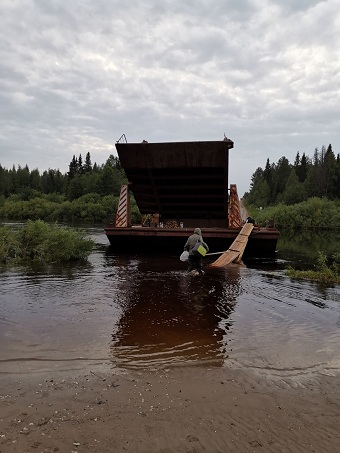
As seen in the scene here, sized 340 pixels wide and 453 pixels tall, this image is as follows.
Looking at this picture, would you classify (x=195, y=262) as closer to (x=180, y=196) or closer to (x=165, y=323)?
(x=165, y=323)

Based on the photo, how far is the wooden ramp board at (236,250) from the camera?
12.8m

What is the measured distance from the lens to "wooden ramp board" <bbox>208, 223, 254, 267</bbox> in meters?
12.8

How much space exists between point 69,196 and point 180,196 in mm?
67436

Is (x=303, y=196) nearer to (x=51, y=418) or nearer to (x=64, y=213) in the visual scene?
(x=64, y=213)

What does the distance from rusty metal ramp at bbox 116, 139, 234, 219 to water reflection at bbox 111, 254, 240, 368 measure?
19.0 ft

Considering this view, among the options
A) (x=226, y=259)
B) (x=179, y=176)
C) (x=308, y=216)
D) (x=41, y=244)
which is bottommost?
(x=226, y=259)

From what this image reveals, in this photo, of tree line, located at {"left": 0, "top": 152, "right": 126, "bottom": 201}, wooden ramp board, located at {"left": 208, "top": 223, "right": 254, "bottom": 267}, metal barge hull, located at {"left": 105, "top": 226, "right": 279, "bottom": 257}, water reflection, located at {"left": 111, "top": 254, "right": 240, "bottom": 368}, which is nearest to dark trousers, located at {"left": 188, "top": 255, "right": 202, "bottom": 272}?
water reflection, located at {"left": 111, "top": 254, "right": 240, "bottom": 368}

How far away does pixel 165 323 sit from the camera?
570 centimetres

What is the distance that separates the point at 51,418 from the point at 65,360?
4.09 feet

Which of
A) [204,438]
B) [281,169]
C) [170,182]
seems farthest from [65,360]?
[281,169]

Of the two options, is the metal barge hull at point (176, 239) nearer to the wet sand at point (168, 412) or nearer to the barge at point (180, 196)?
the barge at point (180, 196)

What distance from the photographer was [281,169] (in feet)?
294

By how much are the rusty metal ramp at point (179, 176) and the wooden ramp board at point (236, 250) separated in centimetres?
220

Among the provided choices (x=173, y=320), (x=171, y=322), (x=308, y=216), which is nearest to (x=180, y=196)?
(x=173, y=320)
